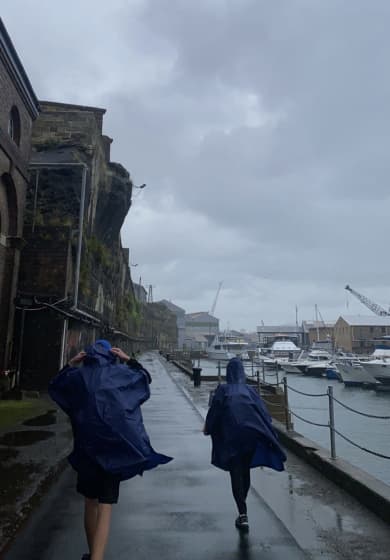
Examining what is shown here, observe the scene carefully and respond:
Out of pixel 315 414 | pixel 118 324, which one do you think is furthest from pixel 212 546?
pixel 118 324

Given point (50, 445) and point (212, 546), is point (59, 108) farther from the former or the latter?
point (212, 546)

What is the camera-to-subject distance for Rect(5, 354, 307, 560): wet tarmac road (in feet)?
12.5

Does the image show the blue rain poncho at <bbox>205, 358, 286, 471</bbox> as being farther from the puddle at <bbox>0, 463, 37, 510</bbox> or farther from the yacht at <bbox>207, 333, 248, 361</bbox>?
the yacht at <bbox>207, 333, 248, 361</bbox>

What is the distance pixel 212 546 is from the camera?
3932mm

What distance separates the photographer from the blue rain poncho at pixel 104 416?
3.23 meters

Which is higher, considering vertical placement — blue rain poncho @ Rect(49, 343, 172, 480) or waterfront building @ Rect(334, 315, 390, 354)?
waterfront building @ Rect(334, 315, 390, 354)

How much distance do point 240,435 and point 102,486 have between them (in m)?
1.59

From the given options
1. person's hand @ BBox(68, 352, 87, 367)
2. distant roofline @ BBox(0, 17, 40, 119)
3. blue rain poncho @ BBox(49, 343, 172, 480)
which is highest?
distant roofline @ BBox(0, 17, 40, 119)

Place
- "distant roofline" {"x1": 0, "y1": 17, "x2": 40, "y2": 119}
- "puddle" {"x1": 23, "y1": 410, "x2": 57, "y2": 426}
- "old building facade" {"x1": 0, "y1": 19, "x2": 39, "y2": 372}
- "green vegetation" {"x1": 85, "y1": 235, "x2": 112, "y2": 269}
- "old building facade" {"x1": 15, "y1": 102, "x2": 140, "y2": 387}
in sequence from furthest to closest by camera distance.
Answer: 1. "green vegetation" {"x1": 85, "y1": 235, "x2": 112, "y2": 269}
2. "old building facade" {"x1": 15, "y1": 102, "x2": 140, "y2": 387}
3. "old building facade" {"x1": 0, "y1": 19, "x2": 39, "y2": 372}
4. "distant roofline" {"x1": 0, "y1": 17, "x2": 40, "y2": 119}
5. "puddle" {"x1": 23, "y1": 410, "x2": 57, "y2": 426}

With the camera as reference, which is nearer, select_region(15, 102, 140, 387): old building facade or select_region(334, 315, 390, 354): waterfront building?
select_region(15, 102, 140, 387): old building facade

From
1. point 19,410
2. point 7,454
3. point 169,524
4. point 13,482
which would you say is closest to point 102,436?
point 169,524

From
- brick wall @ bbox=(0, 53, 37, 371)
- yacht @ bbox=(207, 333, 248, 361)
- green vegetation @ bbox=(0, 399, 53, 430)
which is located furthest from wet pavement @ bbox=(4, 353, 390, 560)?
yacht @ bbox=(207, 333, 248, 361)

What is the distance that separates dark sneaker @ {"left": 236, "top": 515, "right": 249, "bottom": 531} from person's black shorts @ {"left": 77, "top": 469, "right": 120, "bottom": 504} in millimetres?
1633

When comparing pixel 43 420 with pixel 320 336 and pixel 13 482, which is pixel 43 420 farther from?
pixel 320 336
